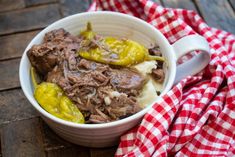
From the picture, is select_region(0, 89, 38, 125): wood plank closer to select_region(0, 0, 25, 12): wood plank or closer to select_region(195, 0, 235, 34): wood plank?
select_region(0, 0, 25, 12): wood plank

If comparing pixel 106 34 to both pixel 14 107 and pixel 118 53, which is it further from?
pixel 14 107

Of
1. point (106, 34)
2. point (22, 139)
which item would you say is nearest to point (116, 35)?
point (106, 34)

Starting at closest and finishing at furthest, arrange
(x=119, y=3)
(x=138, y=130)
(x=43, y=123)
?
(x=138, y=130) < (x=43, y=123) < (x=119, y=3)

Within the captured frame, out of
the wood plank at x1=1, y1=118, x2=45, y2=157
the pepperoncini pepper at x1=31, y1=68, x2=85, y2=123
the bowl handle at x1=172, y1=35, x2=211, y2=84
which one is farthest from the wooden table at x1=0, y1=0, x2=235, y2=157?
the bowl handle at x1=172, y1=35, x2=211, y2=84

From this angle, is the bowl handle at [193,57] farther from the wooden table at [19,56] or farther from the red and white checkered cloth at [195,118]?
the wooden table at [19,56]

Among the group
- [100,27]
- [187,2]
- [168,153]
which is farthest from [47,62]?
[187,2]

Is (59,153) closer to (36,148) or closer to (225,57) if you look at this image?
(36,148)
